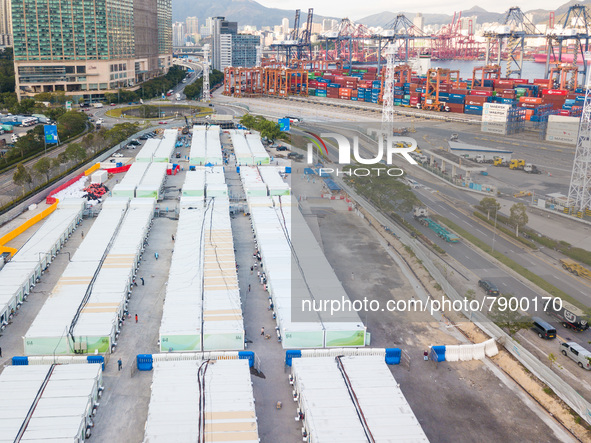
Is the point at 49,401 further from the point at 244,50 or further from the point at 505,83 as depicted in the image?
the point at 244,50

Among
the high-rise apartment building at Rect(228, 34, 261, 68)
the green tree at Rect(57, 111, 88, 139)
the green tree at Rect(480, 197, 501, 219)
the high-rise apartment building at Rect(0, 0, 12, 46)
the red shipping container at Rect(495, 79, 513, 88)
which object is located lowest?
the green tree at Rect(480, 197, 501, 219)

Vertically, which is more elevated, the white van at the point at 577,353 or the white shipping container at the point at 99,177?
the white shipping container at the point at 99,177

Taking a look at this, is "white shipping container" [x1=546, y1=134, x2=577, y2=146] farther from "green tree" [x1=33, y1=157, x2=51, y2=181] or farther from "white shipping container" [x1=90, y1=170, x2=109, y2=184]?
"green tree" [x1=33, y1=157, x2=51, y2=181]

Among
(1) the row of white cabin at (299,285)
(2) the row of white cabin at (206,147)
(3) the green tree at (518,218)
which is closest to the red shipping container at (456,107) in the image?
(2) the row of white cabin at (206,147)

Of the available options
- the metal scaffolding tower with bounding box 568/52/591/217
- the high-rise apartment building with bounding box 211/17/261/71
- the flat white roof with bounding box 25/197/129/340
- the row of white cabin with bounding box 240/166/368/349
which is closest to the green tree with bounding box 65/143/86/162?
the flat white roof with bounding box 25/197/129/340

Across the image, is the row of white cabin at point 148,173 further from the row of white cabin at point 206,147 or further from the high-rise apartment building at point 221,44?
the high-rise apartment building at point 221,44

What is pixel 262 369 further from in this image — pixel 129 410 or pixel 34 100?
pixel 34 100
